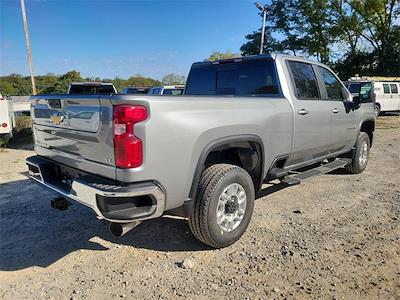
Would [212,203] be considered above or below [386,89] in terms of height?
below

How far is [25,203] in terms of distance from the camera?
5266 mm

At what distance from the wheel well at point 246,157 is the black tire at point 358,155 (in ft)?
10.0

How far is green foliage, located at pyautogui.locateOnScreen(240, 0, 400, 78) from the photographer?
1249 inches

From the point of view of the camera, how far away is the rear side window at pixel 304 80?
483 cm

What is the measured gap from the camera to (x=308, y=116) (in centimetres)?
484

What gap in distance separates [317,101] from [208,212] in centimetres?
255

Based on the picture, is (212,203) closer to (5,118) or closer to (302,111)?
(302,111)

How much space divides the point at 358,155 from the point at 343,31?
30204mm

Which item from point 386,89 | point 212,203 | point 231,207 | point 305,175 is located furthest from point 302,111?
point 386,89

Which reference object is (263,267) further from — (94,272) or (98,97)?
(98,97)

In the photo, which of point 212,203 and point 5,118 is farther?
point 5,118

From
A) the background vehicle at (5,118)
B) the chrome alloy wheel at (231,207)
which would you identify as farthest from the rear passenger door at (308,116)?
the background vehicle at (5,118)

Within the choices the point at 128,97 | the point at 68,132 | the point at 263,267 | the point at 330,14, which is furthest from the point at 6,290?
the point at 330,14

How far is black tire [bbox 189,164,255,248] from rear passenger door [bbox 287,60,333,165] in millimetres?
1247
